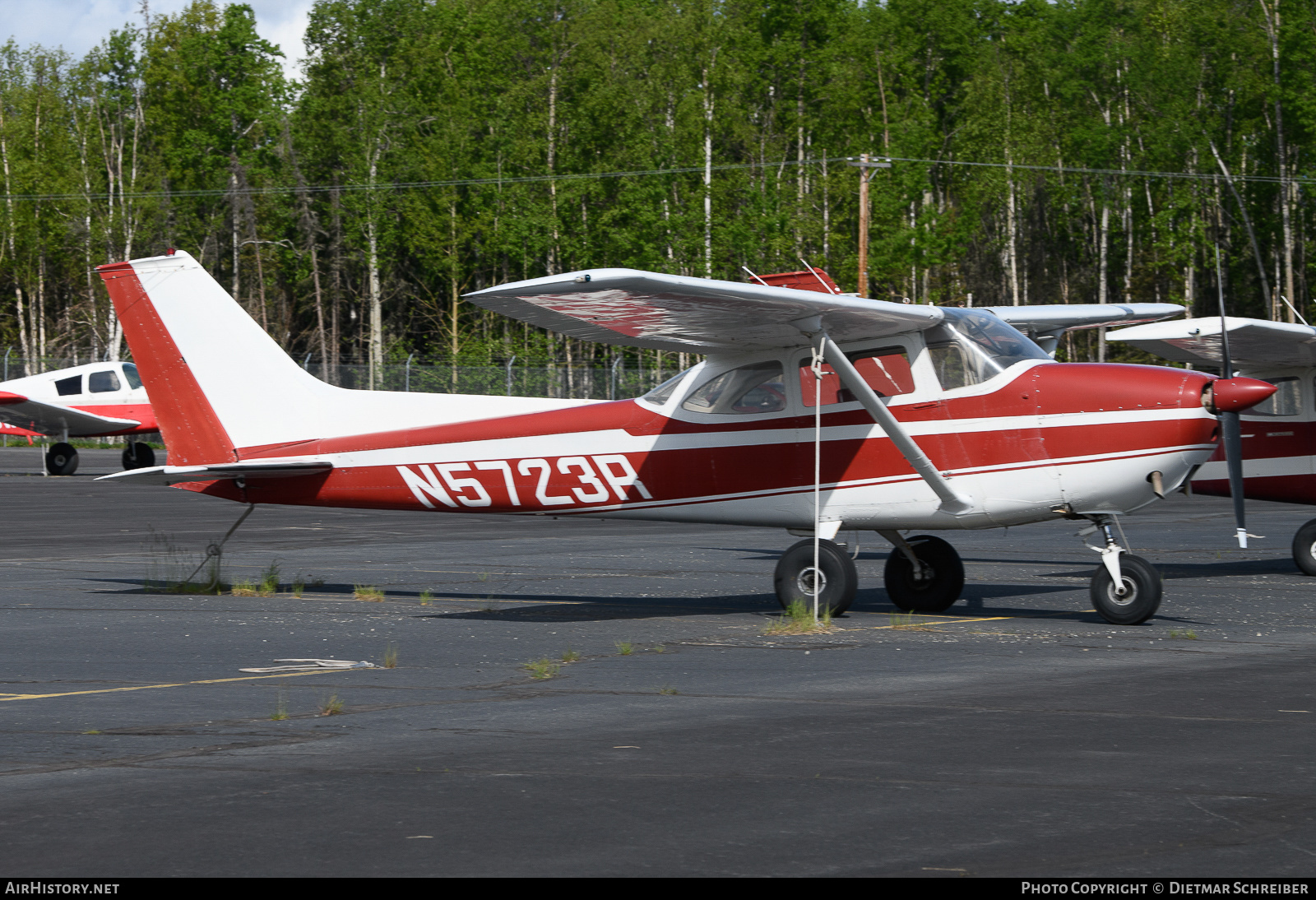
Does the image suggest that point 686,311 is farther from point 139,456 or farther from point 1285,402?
point 139,456

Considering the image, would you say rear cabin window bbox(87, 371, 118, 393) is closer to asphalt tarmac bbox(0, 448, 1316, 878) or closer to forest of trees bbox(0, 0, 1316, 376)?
forest of trees bbox(0, 0, 1316, 376)

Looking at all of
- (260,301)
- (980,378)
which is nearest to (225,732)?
(980,378)

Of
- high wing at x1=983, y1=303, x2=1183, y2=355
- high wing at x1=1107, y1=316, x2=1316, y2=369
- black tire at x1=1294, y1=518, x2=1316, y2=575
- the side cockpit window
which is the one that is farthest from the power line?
the side cockpit window

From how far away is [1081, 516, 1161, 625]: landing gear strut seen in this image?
11242mm

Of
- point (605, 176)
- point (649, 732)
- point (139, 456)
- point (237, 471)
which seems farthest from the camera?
point (605, 176)

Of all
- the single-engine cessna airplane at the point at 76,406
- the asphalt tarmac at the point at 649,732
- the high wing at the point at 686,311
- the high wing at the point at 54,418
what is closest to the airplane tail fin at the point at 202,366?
the asphalt tarmac at the point at 649,732

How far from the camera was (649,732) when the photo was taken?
7.28m

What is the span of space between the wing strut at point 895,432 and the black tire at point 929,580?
3.48ft

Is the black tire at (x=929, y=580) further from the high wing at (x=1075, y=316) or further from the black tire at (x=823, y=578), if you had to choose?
the high wing at (x=1075, y=316)

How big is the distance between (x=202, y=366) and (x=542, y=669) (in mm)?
6266

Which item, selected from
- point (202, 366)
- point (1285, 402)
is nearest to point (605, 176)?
point (1285, 402)

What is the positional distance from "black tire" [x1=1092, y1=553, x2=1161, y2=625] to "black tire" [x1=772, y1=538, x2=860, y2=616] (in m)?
1.88

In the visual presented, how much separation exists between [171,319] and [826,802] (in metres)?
10.2

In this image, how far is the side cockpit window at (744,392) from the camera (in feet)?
40.5
